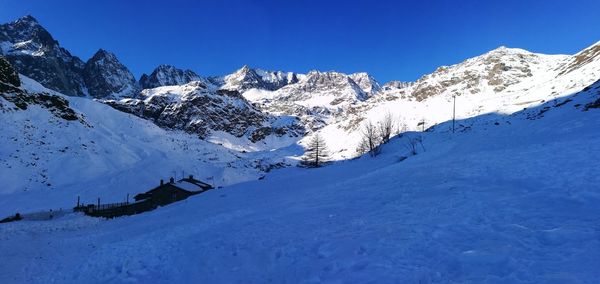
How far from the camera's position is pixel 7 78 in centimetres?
8225

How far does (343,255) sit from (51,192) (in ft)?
191

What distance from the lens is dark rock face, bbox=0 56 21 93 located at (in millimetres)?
79537

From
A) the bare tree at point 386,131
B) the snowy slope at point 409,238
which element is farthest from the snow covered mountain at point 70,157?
the snowy slope at point 409,238

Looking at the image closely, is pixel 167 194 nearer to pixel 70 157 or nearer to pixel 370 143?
pixel 70 157

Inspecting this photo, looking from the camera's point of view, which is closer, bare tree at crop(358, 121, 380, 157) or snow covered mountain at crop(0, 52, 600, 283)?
snow covered mountain at crop(0, 52, 600, 283)

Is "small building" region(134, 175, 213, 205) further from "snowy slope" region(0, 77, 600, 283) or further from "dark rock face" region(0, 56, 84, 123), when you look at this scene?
"dark rock face" region(0, 56, 84, 123)

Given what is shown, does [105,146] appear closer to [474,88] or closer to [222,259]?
[222,259]

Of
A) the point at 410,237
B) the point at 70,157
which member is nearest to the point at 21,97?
the point at 70,157

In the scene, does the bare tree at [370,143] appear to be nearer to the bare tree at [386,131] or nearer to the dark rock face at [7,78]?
the bare tree at [386,131]

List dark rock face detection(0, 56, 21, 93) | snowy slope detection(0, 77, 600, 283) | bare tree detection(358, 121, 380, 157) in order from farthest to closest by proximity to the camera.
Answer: dark rock face detection(0, 56, 21, 93), bare tree detection(358, 121, 380, 157), snowy slope detection(0, 77, 600, 283)

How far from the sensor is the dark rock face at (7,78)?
79537mm

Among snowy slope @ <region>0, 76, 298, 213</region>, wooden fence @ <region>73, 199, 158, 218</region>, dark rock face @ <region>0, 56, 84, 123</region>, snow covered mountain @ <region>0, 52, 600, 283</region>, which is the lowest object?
wooden fence @ <region>73, 199, 158, 218</region>

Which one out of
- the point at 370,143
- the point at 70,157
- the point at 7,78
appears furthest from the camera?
the point at 7,78

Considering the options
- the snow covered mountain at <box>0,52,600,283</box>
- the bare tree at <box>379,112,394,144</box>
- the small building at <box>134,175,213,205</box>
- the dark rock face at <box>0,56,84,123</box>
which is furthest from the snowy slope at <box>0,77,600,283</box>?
the dark rock face at <box>0,56,84,123</box>
